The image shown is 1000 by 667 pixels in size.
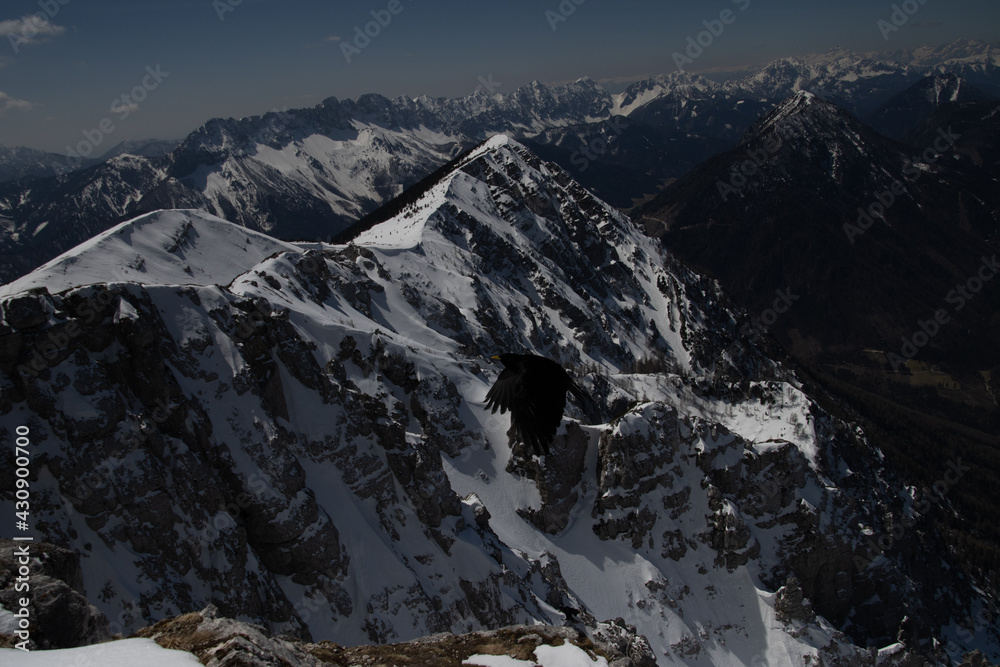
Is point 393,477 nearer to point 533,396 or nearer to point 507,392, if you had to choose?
point 507,392

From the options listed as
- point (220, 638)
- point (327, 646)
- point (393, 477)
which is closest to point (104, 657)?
point (220, 638)

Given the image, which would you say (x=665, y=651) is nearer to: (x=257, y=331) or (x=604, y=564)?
(x=604, y=564)

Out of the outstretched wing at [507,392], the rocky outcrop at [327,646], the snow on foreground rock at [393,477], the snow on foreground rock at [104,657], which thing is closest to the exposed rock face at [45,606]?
the rocky outcrop at [327,646]

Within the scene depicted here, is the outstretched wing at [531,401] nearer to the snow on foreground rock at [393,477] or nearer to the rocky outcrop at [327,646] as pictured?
the rocky outcrop at [327,646]

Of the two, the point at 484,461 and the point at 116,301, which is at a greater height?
the point at 116,301

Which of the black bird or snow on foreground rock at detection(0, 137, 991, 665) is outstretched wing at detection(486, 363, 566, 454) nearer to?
the black bird

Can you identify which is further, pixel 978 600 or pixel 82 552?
pixel 978 600

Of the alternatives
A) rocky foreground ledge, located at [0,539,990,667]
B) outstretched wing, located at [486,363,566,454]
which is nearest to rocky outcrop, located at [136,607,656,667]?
rocky foreground ledge, located at [0,539,990,667]

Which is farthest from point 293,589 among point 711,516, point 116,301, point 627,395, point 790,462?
point 627,395
